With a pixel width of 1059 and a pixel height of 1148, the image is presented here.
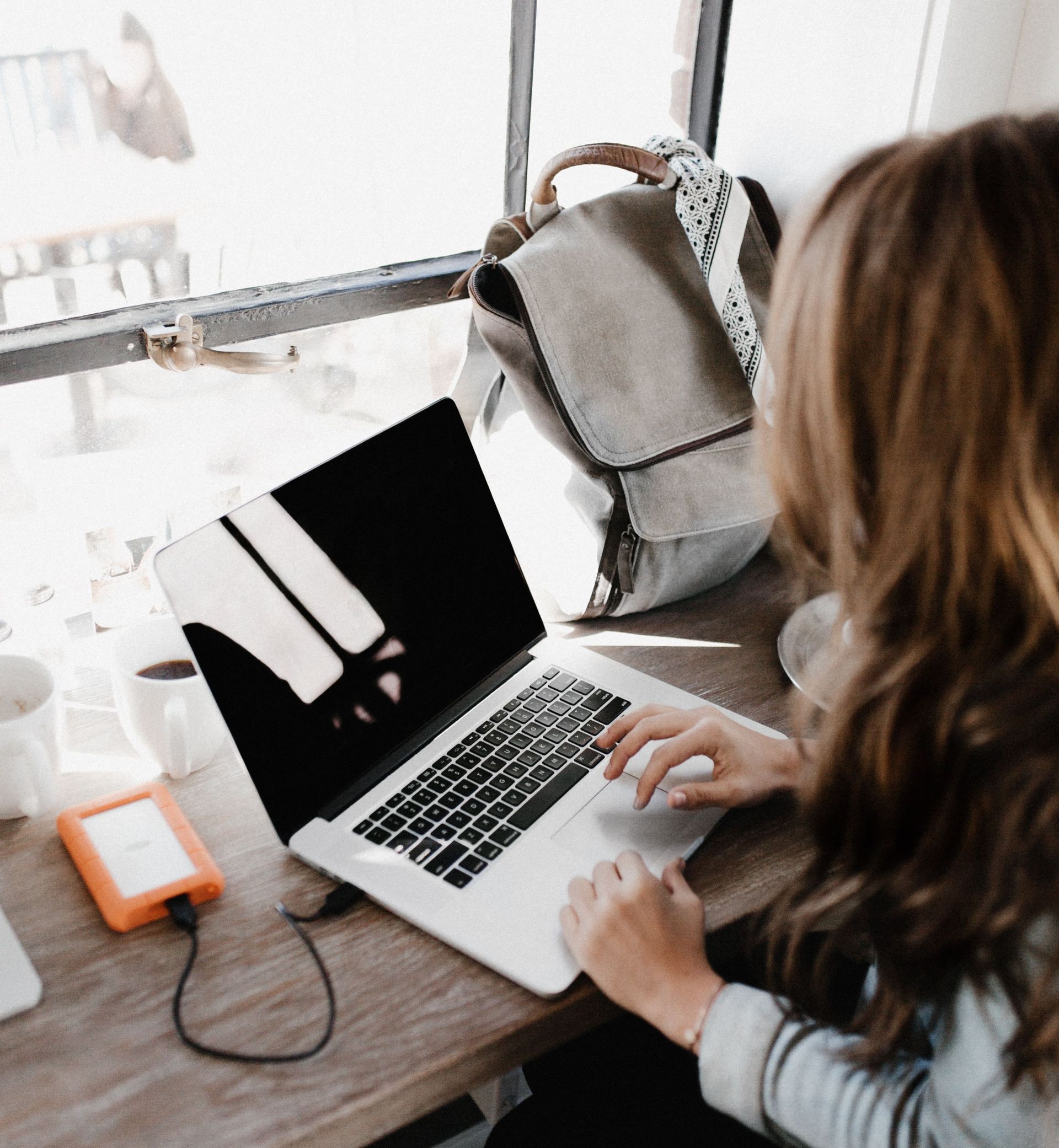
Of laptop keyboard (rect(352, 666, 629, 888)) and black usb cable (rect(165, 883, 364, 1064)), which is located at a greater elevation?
laptop keyboard (rect(352, 666, 629, 888))

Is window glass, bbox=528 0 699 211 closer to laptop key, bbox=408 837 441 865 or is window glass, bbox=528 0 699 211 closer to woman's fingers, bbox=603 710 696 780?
woman's fingers, bbox=603 710 696 780

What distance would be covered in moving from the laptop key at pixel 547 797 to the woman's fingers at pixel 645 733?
1.0 inches

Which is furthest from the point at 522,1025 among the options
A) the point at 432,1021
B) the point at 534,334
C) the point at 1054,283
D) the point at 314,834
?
the point at 534,334

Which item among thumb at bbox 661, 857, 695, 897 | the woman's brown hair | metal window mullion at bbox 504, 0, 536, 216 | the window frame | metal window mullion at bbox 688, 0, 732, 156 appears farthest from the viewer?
metal window mullion at bbox 688, 0, 732, 156

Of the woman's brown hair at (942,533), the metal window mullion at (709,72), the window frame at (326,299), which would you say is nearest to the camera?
the woman's brown hair at (942,533)

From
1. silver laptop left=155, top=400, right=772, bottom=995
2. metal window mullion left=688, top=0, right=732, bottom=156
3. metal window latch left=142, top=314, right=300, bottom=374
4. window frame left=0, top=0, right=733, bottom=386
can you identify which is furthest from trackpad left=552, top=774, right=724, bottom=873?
metal window mullion left=688, top=0, right=732, bottom=156

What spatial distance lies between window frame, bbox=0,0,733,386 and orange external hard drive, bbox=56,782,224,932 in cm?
41

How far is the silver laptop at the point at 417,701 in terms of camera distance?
28.2 inches

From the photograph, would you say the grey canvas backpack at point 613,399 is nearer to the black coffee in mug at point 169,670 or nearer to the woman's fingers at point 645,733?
the woman's fingers at point 645,733

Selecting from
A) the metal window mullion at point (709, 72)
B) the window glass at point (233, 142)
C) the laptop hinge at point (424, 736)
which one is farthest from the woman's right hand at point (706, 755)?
the metal window mullion at point (709, 72)

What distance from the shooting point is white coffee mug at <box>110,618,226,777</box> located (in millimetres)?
803

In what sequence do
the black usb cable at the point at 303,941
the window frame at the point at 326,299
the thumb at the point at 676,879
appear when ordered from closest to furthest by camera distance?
1. the black usb cable at the point at 303,941
2. the thumb at the point at 676,879
3. the window frame at the point at 326,299

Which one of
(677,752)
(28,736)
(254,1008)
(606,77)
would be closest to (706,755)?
(677,752)

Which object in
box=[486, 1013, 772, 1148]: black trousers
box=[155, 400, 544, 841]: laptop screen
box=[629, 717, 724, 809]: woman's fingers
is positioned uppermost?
box=[155, 400, 544, 841]: laptop screen
